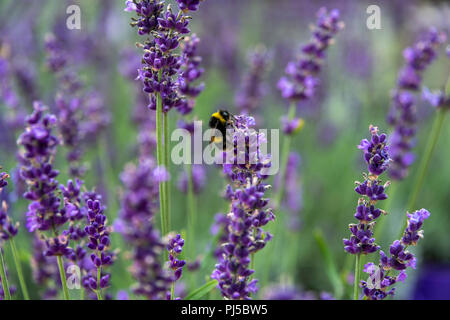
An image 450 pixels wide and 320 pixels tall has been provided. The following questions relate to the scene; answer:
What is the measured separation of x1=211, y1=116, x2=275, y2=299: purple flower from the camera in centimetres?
118

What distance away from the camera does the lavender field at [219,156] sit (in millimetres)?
1260

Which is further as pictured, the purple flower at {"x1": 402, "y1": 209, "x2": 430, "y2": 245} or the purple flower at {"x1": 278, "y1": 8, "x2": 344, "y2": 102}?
the purple flower at {"x1": 278, "y1": 8, "x2": 344, "y2": 102}

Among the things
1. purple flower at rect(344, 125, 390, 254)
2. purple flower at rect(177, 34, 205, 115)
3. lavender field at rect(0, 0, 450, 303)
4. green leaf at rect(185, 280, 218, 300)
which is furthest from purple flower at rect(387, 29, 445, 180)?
green leaf at rect(185, 280, 218, 300)

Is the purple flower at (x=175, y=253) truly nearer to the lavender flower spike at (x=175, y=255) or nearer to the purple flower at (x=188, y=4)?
the lavender flower spike at (x=175, y=255)

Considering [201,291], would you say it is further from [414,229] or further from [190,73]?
[190,73]

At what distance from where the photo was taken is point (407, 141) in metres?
2.13

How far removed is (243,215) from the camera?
1178mm

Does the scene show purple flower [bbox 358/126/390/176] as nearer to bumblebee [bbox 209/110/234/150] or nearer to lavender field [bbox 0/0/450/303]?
lavender field [bbox 0/0/450/303]

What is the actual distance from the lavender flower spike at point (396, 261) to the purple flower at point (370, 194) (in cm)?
5

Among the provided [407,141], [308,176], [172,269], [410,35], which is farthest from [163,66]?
[410,35]

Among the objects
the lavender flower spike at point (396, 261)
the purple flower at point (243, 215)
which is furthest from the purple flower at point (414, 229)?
the purple flower at point (243, 215)

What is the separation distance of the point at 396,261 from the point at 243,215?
0.45m

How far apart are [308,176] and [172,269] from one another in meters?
2.54
